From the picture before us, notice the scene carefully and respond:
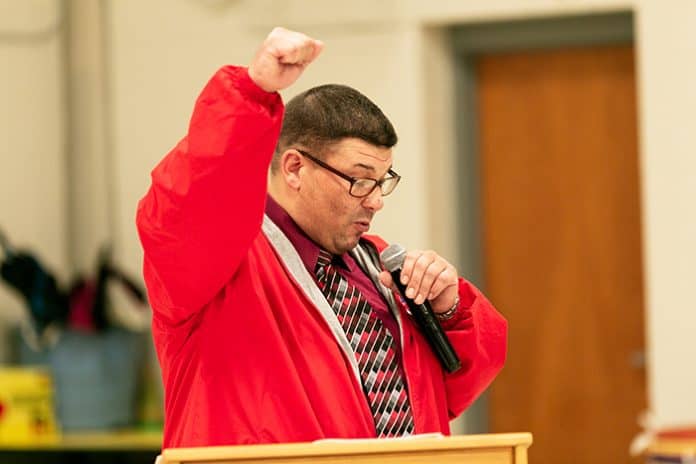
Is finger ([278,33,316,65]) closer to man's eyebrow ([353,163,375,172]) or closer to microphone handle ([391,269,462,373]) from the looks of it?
man's eyebrow ([353,163,375,172])

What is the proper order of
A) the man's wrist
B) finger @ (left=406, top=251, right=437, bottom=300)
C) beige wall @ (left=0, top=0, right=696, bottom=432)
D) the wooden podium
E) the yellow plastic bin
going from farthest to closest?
beige wall @ (left=0, top=0, right=696, bottom=432) → the yellow plastic bin → the man's wrist → finger @ (left=406, top=251, right=437, bottom=300) → the wooden podium

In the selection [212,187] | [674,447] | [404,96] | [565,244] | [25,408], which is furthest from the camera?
[565,244]

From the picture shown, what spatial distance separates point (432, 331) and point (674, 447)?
2211 millimetres

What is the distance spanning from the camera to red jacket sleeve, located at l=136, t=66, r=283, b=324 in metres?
1.67

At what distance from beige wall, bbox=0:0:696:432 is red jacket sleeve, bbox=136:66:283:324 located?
2648mm

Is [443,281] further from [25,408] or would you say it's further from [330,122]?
[25,408]

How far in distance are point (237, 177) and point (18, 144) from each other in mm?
3800

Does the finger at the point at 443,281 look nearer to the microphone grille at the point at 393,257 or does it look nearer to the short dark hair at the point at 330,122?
the microphone grille at the point at 393,257

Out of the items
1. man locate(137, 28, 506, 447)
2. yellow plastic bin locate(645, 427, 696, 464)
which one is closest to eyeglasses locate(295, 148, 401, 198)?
man locate(137, 28, 506, 447)

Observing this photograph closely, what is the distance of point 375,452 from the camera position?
5.16 ft

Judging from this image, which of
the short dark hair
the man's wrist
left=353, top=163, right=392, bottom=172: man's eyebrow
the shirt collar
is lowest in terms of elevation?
the man's wrist

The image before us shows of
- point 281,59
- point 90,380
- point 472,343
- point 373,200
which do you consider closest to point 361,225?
point 373,200

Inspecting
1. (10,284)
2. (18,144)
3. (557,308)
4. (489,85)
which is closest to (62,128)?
(18,144)

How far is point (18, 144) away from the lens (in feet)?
17.3
